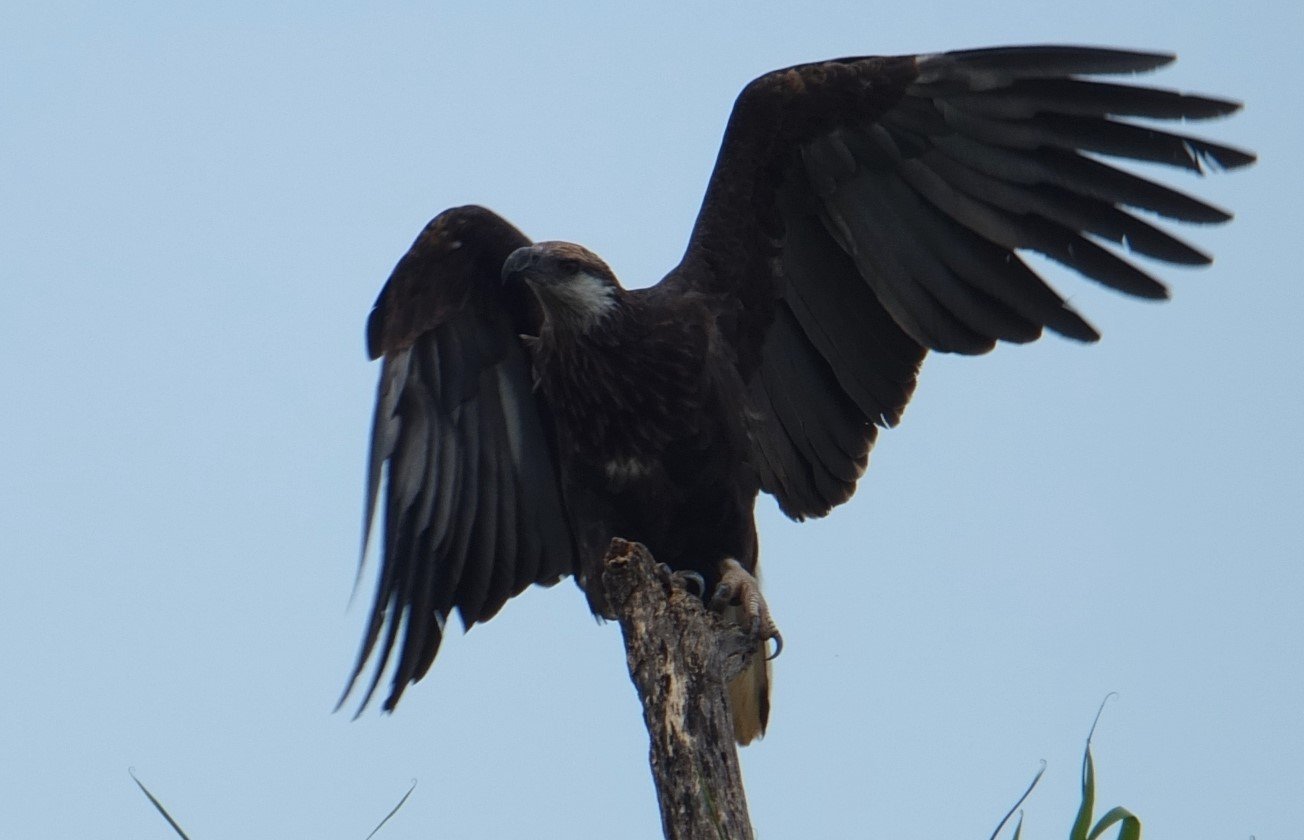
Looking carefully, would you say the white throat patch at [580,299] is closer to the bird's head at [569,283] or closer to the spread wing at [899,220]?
the bird's head at [569,283]

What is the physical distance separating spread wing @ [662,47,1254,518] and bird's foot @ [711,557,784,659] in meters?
0.52

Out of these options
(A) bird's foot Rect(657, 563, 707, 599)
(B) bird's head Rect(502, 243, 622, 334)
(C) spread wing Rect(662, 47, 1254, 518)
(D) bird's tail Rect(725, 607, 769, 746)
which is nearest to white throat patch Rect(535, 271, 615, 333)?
(B) bird's head Rect(502, 243, 622, 334)

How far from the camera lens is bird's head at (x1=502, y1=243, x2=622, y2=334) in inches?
233

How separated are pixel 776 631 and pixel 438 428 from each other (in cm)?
190

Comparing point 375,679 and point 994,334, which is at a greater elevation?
point 994,334

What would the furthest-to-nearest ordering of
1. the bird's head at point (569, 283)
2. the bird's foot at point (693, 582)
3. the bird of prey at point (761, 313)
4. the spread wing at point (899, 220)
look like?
the bird's head at point (569, 283) → the bird's foot at point (693, 582) → the bird of prey at point (761, 313) → the spread wing at point (899, 220)

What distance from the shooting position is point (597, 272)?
596 centimetres

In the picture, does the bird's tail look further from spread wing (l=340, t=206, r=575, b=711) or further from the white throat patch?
the white throat patch

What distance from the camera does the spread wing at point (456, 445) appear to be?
6473mm

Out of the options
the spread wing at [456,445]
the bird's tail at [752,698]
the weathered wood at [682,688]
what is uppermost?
the spread wing at [456,445]

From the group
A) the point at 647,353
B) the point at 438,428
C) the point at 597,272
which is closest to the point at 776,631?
the point at 647,353

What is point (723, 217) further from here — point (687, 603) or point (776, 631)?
point (687, 603)

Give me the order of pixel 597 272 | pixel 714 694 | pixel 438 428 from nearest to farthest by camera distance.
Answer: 1. pixel 714 694
2. pixel 597 272
3. pixel 438 428

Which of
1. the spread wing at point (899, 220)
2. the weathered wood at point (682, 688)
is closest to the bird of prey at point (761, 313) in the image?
the spread wing at point (899, 220)
